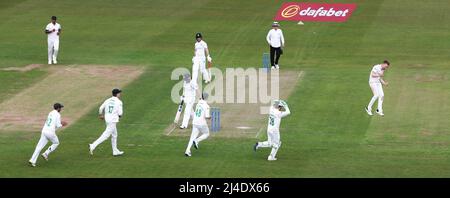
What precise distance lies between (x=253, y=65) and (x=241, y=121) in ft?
30.8

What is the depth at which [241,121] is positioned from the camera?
131ft

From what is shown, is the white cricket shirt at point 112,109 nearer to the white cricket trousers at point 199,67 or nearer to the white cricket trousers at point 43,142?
the white cricket trousers at point 43,142

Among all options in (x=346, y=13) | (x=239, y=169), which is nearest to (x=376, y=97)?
(x=239, y=169)

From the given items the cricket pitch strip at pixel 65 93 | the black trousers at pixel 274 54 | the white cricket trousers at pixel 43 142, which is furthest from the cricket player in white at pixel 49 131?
the black trousers at pixel 274 54

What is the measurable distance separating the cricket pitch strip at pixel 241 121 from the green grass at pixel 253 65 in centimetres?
62

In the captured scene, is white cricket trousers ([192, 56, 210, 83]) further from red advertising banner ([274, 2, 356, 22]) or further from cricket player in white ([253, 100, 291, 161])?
red advertising banner ([274, 2, 356, 22])

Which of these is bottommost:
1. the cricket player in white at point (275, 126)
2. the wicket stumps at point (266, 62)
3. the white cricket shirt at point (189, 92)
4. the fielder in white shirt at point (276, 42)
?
the cricket player in white at point (275, 126)

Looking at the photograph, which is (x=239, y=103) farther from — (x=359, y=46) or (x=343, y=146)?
(x=359, y=46)

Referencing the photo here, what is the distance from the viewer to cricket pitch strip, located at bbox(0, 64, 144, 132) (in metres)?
40.2

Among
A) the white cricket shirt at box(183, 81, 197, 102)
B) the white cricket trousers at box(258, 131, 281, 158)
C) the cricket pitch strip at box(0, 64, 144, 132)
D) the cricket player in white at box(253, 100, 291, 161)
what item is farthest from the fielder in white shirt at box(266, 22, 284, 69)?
the white cricket trousers at box(258, 131, 281, 158)

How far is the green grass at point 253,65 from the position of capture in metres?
33.7

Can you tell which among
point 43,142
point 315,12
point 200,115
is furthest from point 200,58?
point 315,12

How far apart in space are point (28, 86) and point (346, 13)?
68.8ft

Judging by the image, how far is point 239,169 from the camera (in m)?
32.9
